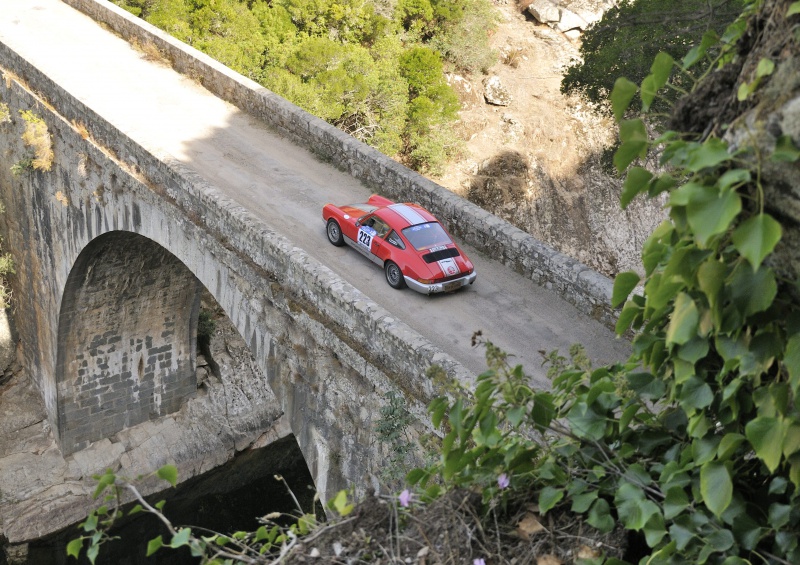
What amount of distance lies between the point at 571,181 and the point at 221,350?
13917 mm

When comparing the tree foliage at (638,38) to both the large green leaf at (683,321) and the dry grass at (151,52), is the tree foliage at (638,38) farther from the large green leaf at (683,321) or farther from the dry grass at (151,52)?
Result: the large green leaf at (683,321)

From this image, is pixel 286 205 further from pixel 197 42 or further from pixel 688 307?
pixel 197 42

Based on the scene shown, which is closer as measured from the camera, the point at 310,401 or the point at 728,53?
the point at 728,53

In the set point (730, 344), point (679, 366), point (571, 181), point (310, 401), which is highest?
point (730, 344)

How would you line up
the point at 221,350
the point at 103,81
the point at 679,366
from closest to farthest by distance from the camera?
the point at 679,366 → the point at 103,81 → the point at 221,350

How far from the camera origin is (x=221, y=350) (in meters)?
20.4

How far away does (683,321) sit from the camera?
3.14m

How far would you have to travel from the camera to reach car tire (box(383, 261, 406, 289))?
32.0 feet

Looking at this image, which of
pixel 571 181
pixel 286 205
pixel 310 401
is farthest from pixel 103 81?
pixel 571 181

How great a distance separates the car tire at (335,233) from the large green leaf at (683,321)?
7.77 m

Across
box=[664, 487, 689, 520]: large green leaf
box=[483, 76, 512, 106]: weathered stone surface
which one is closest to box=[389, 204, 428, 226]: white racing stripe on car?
box=[664, 487, 689, 520]: large green leaf

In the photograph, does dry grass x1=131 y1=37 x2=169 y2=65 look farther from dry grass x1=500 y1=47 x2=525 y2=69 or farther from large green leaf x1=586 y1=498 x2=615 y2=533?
dry grass x1=500 y1=47 x2=525 y2=69

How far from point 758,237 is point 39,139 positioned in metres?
14.8

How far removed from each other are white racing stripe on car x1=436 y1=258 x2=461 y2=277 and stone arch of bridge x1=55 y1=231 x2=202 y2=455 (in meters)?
8.35
